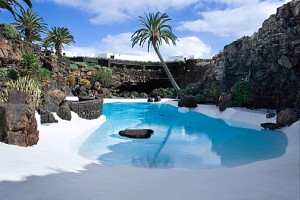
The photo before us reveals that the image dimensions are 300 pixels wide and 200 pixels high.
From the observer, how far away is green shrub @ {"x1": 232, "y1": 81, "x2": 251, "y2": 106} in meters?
22.0

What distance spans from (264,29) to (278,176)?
18550mm

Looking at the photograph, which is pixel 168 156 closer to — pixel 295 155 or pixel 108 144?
pixel 108 144

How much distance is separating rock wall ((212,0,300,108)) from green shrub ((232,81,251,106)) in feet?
1.39

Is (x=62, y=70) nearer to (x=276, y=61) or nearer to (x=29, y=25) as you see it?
(x=29, y=25)

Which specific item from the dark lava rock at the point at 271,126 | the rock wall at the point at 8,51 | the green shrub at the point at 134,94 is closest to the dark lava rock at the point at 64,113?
the rock wall at the point at 8,51

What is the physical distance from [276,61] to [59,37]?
3273cm

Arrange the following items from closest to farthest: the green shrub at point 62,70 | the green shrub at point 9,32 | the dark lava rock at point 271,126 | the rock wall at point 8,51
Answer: the dark lava rock at point 271,126 → the rock wall at point 8,51 → the green shrub at point 9,32 → the green shrub at point 62,70

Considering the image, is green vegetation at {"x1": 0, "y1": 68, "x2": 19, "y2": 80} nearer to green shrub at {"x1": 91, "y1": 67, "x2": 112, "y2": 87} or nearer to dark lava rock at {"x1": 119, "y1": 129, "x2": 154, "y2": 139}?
dark lava rock at {"x1": 119, "y1": 129, "x2": 154, "y2": 139}

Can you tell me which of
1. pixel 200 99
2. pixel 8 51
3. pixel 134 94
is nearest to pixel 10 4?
pixel 8 51

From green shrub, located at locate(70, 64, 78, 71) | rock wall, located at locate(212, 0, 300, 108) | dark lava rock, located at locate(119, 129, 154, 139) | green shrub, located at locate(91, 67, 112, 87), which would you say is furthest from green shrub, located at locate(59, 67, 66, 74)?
dark lava rock, located at locate(119, 129, 154, 139)

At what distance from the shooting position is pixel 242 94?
73.2 ft

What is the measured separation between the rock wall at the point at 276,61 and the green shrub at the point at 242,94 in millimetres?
425

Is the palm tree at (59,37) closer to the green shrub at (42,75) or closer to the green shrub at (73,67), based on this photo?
the green shrub at (73,67)

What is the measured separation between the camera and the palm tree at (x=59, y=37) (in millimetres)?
40969
